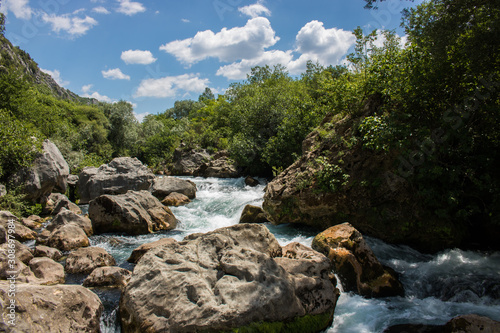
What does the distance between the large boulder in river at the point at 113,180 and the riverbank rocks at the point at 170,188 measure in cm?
58

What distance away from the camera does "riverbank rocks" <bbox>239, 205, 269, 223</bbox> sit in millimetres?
12008

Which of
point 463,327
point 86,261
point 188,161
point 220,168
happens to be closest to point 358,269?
point 463,327

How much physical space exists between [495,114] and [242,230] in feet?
22.2

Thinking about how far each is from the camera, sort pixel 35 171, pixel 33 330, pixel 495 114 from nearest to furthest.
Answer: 1. pixel 33 330
2. pixel 495 114
3. pixel 35 171

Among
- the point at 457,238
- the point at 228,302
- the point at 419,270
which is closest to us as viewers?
the point at 228,302

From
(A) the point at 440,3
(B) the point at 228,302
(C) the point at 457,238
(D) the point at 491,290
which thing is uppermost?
(A) the point at 440,3

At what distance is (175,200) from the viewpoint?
16.1 m

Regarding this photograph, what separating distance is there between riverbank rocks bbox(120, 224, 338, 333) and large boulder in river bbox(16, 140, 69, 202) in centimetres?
1024

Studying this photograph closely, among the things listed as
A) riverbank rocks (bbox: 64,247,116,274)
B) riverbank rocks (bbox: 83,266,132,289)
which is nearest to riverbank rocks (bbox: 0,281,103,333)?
riverbank rocks (bbox: 83,266,132,289)

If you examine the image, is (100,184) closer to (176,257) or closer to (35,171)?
(35,171)

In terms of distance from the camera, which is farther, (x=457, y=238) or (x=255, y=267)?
(x=457, y=238)

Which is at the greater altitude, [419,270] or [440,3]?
[440,3]

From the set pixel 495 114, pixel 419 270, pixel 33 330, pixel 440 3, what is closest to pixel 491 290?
pixel 419 270

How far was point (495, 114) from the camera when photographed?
682cm
